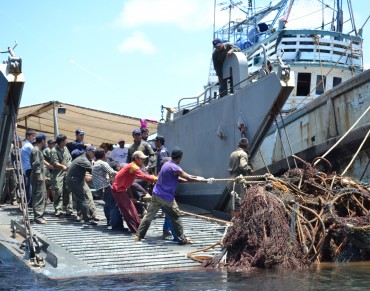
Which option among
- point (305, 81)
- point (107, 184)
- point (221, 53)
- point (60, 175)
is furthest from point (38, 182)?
point (305, 81)

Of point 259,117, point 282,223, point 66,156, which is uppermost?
point 259,117

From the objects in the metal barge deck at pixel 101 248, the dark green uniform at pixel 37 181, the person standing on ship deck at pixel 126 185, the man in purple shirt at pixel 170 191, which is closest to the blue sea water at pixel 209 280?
the metal barge deck at pixel 101 248

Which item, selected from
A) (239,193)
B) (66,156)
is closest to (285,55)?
(239,193)

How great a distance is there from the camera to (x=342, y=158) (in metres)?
13.3

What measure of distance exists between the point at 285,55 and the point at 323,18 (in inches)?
105

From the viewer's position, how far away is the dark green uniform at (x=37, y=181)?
37.2 feet

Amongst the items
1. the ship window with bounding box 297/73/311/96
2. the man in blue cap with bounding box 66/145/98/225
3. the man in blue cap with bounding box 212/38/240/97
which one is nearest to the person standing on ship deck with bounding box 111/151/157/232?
the man in blue cap with bounding box 66/145/98/225

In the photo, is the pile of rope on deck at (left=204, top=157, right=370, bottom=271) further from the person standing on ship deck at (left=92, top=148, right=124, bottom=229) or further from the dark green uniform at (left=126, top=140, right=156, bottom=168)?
the dark green uniform at (left=126, top=140, right=156, bottom=168)

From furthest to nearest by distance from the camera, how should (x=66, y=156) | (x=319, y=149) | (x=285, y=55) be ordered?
1. (x=285, y=55)
2. (x=319, y=149)
3. (x=66, y=156)

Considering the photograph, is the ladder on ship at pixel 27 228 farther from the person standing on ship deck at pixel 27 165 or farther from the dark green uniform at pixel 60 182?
the person standing on ship deck at pixel 27 165

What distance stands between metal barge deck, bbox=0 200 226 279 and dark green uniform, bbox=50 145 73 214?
382mm

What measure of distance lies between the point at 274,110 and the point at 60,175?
439cm

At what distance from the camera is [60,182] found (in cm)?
1273

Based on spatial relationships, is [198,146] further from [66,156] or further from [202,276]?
[202,276]
